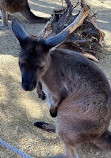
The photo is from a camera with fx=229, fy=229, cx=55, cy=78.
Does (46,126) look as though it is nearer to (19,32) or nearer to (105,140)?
(105,140)

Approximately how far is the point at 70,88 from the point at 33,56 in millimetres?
627

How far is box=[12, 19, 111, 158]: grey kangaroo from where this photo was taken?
2.41m

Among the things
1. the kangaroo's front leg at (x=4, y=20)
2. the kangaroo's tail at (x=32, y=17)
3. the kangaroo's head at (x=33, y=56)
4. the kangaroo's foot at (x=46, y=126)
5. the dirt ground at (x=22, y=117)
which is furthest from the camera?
the kangaroo's tail at (x=32, y=17)

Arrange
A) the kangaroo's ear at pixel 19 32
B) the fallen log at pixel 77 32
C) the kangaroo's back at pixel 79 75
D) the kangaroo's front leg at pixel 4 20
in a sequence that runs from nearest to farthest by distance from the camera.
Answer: the kangaroo's ear at pixel 19 32 → the kangaroo's back at pixel 79 75 → the fallen log at pixel 77 32 → the kangaroo's front leg at pixel 4 20

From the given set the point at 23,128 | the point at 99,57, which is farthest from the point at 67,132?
the point at 99,57

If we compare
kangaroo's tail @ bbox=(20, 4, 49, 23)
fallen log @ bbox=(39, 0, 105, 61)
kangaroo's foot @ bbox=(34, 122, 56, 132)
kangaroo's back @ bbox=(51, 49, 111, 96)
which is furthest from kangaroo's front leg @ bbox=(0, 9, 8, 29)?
kangaroo's back @ bbox=(51, 49, 111, 96)

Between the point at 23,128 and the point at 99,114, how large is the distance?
123 centimetres

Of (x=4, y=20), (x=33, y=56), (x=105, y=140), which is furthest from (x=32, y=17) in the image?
(x=105, y=140)

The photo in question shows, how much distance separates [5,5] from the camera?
19.9 feet

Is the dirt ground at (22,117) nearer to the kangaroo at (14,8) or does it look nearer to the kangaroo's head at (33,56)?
the kangaroo's head at (33,56)

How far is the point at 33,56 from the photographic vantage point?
7.79 feet

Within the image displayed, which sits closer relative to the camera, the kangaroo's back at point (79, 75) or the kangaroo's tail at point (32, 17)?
the kangaroo's back at point (79, 75)

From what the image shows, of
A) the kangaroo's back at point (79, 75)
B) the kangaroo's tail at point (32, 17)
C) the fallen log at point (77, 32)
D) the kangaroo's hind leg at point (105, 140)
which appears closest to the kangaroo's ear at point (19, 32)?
the kangaroo's back at point (79, 75)

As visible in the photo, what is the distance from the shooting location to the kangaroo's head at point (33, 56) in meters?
2.35
